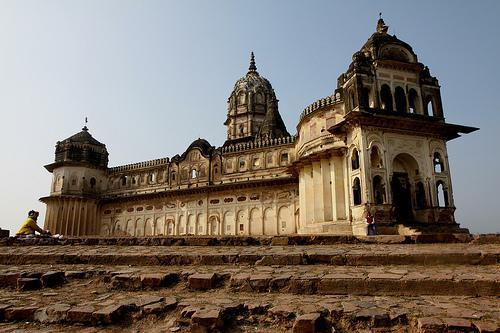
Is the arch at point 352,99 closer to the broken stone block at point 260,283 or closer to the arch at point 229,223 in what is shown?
the arch at point 229,223

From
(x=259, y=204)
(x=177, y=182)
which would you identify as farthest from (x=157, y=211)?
(x=259, y=204)

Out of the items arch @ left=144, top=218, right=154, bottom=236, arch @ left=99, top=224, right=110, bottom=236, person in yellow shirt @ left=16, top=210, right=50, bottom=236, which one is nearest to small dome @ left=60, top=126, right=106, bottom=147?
arch @ left=99, top=224, right=110, bottom=236

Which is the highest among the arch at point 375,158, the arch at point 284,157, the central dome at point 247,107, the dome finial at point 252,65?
the dome finial at point 252,65

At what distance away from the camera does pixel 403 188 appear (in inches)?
706

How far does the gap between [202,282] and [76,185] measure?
34668 mm

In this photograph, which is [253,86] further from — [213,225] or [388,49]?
[388,49]

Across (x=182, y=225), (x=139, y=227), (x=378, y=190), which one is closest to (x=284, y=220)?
(x=182, y=225)

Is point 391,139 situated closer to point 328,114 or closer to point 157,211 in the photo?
point 328,114

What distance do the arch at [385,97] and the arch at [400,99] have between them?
42cm

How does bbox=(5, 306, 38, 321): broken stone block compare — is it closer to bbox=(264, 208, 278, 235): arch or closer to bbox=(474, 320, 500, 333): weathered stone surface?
bbox=(474, 320, 500, 333): weathered stone surface

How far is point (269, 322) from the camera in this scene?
3992 millimetres

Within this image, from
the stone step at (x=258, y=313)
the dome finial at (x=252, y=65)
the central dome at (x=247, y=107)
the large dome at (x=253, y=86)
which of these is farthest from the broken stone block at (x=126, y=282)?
the dome finial at (x=252, y=65)

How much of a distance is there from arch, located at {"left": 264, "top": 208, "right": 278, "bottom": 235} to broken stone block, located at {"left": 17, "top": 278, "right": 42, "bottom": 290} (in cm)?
2304

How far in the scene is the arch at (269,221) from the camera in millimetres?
28167
